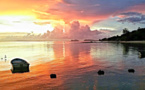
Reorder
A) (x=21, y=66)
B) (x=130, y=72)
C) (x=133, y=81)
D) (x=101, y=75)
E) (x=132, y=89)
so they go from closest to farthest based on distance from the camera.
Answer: (x=132, y=89)
(x=133, y=81)
(x=101, y=75)
(x=130, y=72)
(x=21, y=66)

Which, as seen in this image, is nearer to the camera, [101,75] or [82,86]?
[82,86]

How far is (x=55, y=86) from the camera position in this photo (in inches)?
1079

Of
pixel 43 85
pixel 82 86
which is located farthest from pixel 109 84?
pixel 43 85

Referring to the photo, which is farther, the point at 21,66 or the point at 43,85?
the point at 21,66

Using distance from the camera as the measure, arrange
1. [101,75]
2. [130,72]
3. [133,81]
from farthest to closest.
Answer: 1. [130,72]
2. [101,75]
3. [133,81]

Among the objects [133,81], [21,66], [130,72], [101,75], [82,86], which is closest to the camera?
[82,86]

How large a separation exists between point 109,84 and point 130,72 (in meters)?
12.2

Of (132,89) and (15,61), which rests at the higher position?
(15,61)

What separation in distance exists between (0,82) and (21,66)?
10.1m

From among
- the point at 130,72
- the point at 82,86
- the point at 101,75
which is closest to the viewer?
the point at 82,86

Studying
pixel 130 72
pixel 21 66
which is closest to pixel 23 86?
pixel 21 66

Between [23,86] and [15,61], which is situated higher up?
[15,61]

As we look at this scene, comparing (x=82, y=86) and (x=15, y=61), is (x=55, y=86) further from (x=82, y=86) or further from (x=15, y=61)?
(x=15, y=61)

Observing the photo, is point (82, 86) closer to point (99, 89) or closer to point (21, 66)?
point (99, 89)
